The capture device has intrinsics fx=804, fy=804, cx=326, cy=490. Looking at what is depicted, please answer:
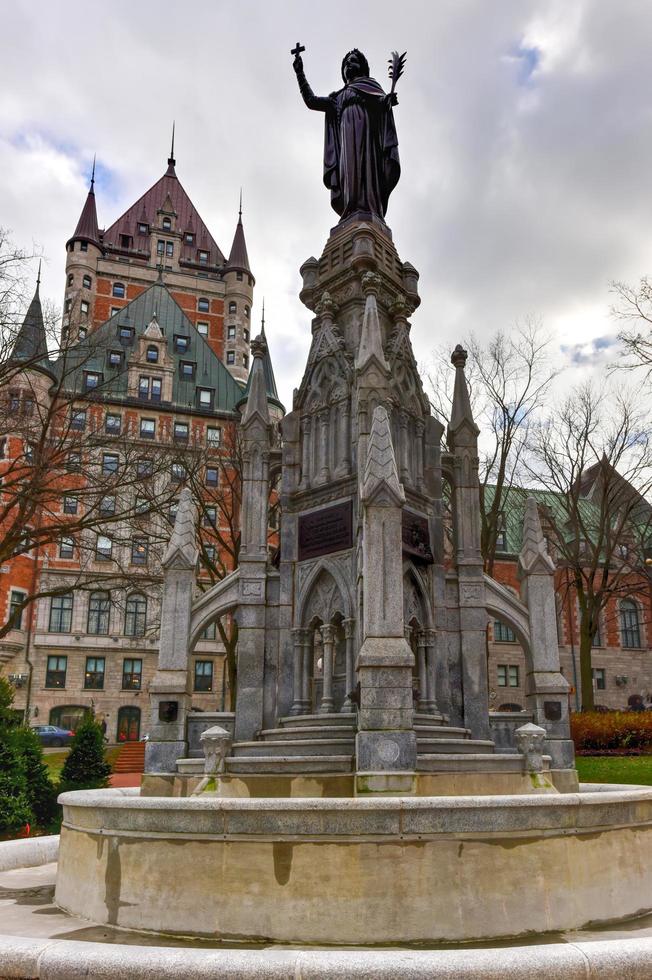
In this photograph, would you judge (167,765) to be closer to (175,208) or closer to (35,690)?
(35,690)

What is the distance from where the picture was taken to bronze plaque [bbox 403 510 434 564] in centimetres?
1297

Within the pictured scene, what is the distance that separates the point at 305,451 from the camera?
46.8 feet

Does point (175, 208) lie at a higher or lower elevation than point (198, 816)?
higher

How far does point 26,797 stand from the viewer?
60.9 ft

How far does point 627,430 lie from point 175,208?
6830cm

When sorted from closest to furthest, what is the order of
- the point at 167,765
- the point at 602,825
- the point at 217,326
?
the point at 602,825 < the point at 167,765 < the point at 217,326

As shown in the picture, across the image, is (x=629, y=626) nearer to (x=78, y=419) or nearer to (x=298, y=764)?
(x=78, y=419)

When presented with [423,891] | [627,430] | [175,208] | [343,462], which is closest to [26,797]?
[343,462]

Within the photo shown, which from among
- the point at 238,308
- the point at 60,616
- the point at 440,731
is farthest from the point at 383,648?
the point at 238,308

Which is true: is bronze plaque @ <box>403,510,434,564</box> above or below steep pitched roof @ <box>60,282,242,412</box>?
below

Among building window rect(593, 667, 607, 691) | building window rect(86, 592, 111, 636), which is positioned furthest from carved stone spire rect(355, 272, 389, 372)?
building window rect(593, 667, 607, 691)

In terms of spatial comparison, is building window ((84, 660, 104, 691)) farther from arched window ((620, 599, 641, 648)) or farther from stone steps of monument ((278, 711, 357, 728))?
stone steps of monument ((278, 711, 357, 728))

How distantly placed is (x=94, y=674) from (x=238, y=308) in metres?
41.8

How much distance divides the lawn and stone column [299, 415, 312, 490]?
1344cm
